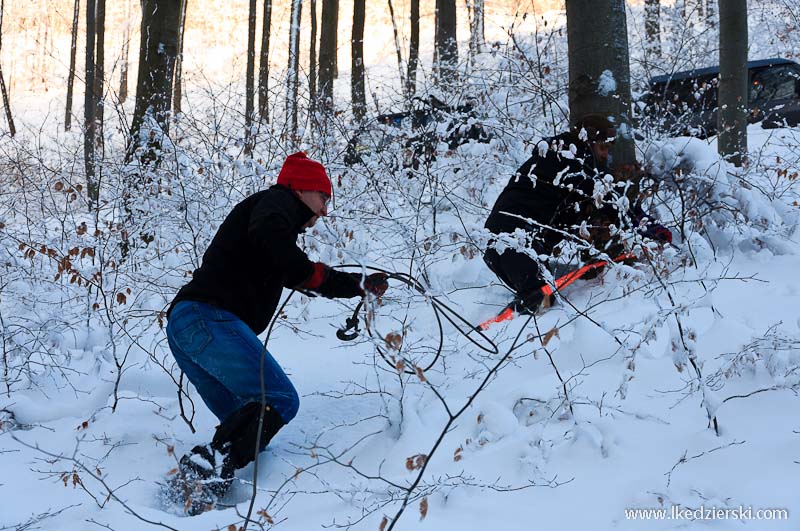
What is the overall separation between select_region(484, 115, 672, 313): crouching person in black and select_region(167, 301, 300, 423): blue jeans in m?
1.54

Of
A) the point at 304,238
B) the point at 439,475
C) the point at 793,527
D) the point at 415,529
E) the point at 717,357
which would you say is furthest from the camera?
the point at 304,238

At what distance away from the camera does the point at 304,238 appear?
543cm

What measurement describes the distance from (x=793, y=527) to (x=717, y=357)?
1.11m

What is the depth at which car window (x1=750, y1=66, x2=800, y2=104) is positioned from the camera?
10.5 meters

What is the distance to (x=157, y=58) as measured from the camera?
6.86m

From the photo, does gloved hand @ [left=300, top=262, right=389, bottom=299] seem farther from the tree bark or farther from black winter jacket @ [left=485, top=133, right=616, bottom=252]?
the tree bark

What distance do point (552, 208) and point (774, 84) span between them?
8069 mm

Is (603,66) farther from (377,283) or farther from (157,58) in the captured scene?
(157,58)

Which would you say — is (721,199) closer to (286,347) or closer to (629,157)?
(629,157)

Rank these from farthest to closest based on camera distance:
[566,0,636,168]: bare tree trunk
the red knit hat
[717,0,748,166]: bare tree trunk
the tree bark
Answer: [717,0,748,166]: bare tree trunk, the tree bark, [566,0,636,168]: bare tree trunk, the red knit hat

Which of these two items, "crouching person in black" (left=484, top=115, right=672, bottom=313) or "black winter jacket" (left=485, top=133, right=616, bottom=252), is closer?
"crouching person in black" (left=484, top=115, right=672, bottom=313)

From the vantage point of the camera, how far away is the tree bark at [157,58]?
6793 millimetres

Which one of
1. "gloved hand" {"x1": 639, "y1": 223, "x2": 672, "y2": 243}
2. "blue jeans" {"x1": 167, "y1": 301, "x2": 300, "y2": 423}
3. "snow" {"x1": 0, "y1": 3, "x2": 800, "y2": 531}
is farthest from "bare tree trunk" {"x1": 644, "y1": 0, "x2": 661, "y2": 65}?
"blue jeans" {"x1": 167, "y1": 301, "x2": 300, "y2": 423}

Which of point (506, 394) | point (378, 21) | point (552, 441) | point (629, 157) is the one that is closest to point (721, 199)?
point (629, 157)
